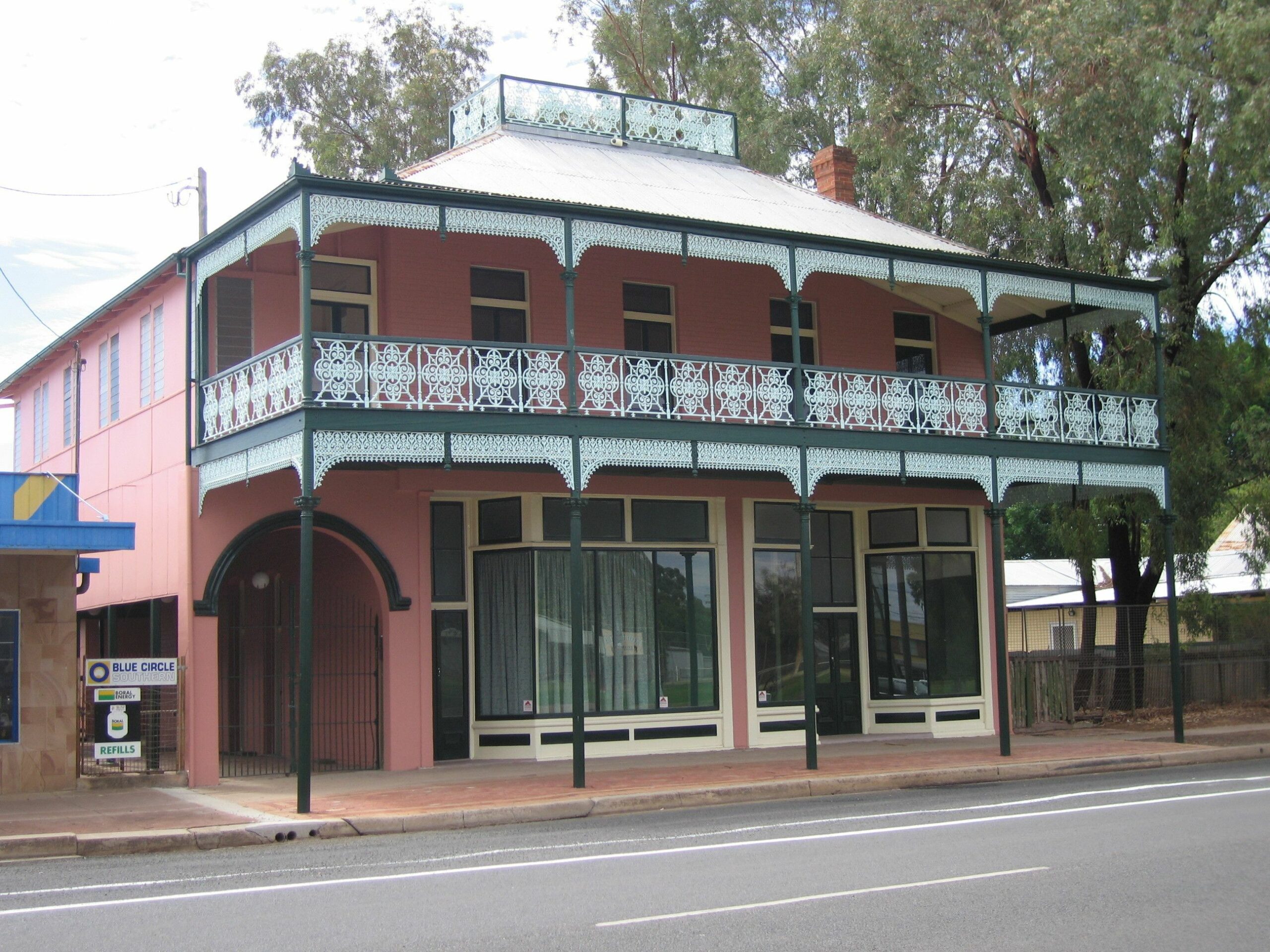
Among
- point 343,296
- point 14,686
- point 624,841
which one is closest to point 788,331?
point 343,296

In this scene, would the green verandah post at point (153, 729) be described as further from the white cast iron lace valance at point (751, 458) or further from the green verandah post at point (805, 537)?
the green verandah post at point (805, 537)

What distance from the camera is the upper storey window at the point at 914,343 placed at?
73.6 feet

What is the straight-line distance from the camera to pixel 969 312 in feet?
74.4

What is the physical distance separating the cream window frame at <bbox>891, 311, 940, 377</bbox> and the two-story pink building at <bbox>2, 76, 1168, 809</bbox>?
0.06m

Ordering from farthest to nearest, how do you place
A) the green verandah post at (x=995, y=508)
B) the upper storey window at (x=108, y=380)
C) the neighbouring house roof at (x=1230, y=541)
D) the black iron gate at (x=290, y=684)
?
the neighbouring house roof at (x=1230, y=541) → the upper storey window at (x=108, y=380) → the green verandah post at (x=995, y=508) → the black iron gate at (x=290, y=684)

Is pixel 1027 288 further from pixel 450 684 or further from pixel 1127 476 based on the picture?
pixel 450 684

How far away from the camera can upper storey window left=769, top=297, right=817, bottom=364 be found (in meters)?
21.2

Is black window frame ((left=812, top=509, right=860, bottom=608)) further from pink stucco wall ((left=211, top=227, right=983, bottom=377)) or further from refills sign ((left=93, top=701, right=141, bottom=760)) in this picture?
refills sign ((left=93, top=701, right=141, bottom=760))

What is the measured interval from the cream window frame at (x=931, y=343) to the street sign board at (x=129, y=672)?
12.5 m

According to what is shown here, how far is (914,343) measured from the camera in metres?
22.5

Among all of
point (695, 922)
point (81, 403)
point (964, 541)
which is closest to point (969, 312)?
point (964, 541)

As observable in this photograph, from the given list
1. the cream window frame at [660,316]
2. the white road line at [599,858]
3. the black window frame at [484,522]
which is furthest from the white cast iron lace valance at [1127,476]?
the black window frame at [484,522]

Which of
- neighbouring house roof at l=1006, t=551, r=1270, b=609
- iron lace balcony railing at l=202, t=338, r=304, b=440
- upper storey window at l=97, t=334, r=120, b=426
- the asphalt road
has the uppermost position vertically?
upper storey window at l=97, t=334, r=120, b=426

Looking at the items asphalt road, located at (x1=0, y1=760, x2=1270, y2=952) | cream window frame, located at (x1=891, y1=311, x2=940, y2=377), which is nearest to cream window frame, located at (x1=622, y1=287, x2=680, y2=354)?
cream window frame, located at (x1=891, y1=311, x2=940, y2=377)
